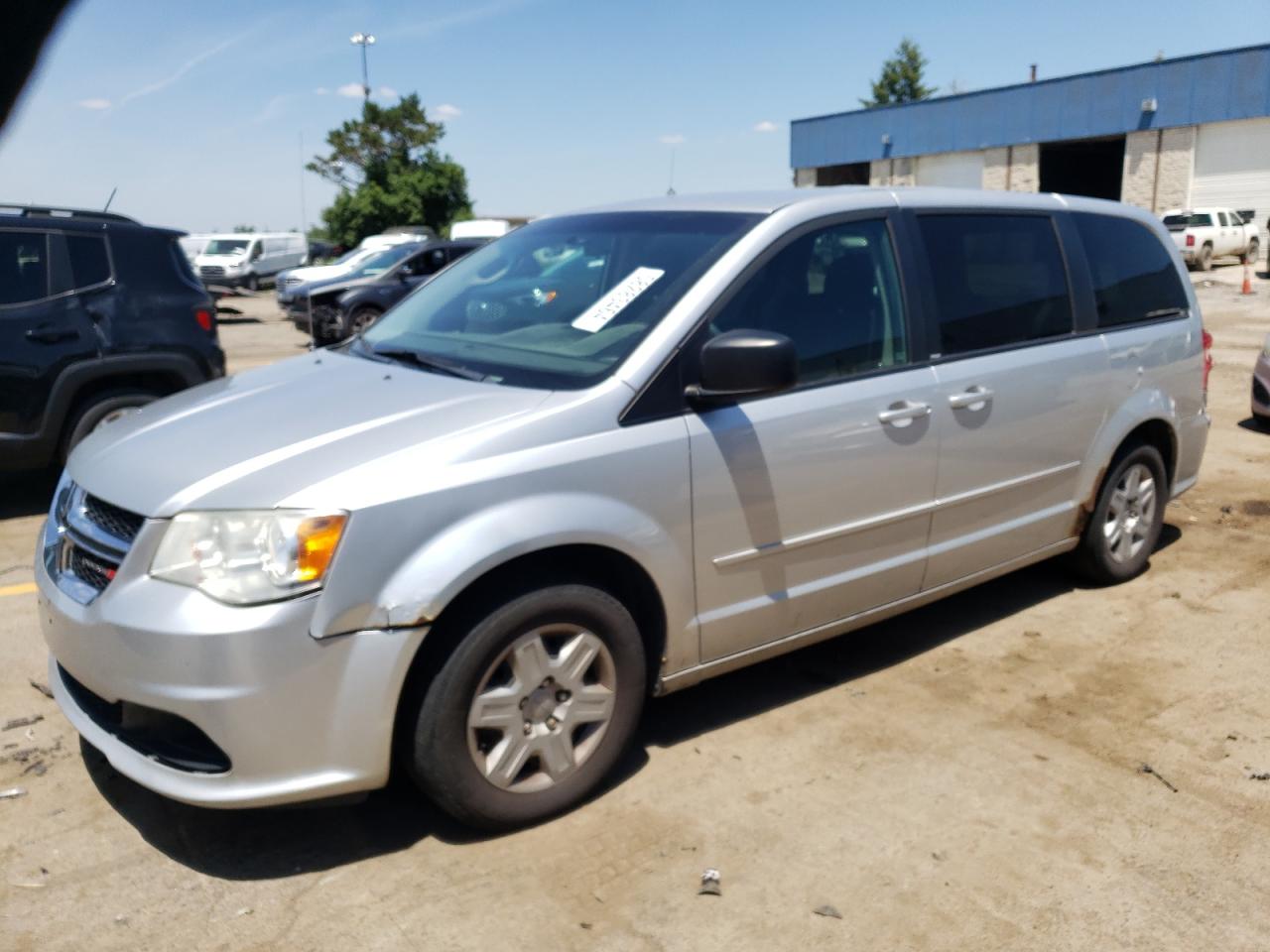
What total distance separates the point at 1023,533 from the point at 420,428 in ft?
8.86

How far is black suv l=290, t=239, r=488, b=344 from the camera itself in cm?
1689

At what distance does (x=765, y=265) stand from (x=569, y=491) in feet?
3.60

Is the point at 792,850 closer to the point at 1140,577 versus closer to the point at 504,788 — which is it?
the point at 504,788

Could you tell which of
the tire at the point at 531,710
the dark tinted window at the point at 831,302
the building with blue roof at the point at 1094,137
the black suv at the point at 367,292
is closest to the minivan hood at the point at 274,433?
the tire at the point at 531,710

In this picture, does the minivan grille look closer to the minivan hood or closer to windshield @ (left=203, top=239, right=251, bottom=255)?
the minivan hood

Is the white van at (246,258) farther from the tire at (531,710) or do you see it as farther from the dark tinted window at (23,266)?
the tire at (531,710)

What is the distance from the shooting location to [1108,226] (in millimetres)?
5117

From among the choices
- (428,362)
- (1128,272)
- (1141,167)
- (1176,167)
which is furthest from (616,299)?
(1141,167)

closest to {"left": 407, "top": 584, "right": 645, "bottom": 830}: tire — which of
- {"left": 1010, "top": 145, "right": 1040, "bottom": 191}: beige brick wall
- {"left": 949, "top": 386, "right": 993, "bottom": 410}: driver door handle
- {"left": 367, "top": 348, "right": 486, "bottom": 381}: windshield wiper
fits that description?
{"left": 367, "top": 348, "right": 486, "bottom": 381}: windshield wiper

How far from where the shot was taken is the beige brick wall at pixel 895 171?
43750 millimetres

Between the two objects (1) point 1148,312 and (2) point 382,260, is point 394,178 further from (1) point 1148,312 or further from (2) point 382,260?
(1) point 1148,312

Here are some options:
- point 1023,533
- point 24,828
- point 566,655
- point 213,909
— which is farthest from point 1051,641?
point 24,828

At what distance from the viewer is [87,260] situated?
22.6ft

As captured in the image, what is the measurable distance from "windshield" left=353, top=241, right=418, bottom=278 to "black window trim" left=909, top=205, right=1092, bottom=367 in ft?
47.2
